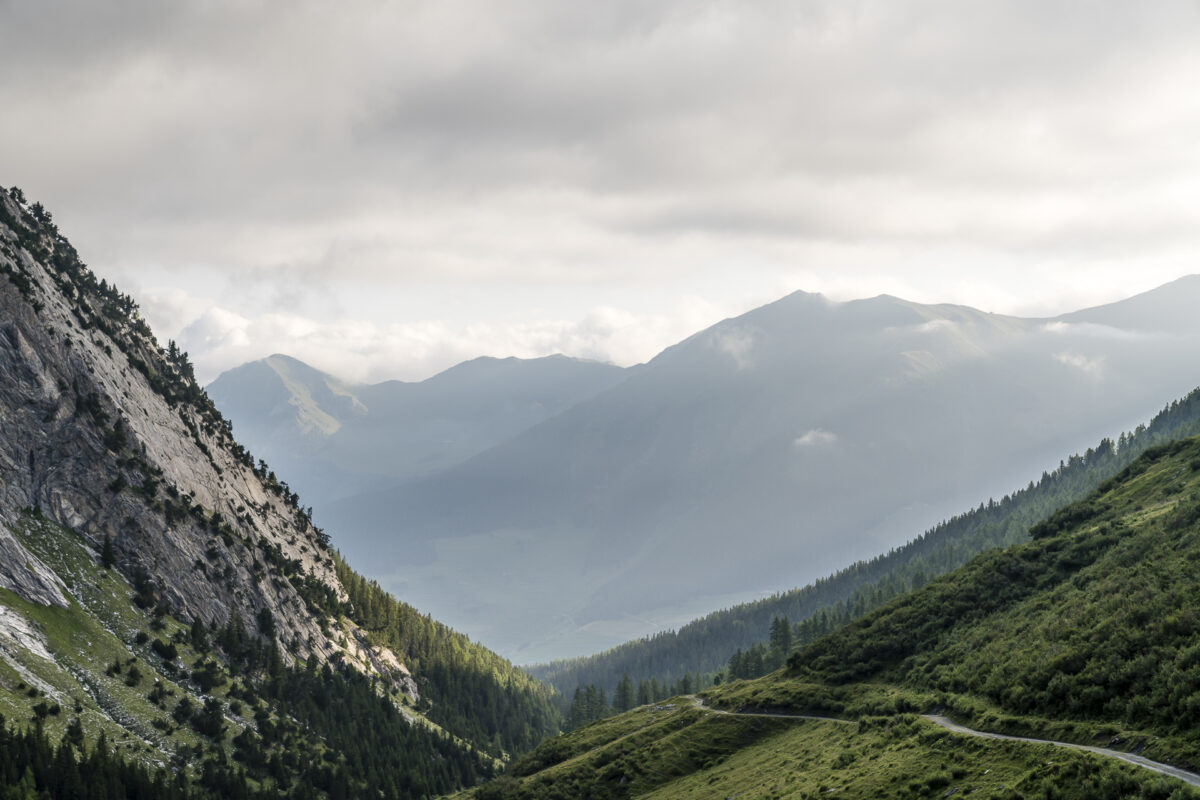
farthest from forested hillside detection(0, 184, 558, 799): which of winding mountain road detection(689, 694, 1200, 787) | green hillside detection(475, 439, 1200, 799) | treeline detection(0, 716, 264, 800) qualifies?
winding mountain road detection(689, 694, 1200, 787)

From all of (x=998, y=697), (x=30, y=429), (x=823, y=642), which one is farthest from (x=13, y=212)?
(x=998, y=697)

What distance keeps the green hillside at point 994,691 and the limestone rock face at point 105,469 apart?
84952 mm

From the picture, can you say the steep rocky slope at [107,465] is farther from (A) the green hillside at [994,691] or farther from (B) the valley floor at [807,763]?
(A) the green hillside at [994,691]

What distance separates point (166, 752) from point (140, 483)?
229 feet

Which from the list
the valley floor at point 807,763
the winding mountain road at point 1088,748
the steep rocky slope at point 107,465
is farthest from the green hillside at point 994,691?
the steep rocky slope at point 107,465

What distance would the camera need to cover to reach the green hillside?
145 feet

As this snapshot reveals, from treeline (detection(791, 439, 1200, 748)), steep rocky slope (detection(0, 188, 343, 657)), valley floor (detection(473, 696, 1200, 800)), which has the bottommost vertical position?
valley floor (detection(473, 696, 1200, 800))

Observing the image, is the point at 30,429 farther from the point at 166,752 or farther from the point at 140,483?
the point at 166,752

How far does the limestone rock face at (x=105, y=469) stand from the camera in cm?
13888

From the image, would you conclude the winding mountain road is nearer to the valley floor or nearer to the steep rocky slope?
the valley floor

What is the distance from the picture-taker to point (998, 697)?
60.7 metres

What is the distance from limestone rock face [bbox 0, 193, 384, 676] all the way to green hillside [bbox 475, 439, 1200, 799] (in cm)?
8495

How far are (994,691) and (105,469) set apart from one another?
166 metres

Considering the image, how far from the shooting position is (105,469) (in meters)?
152
